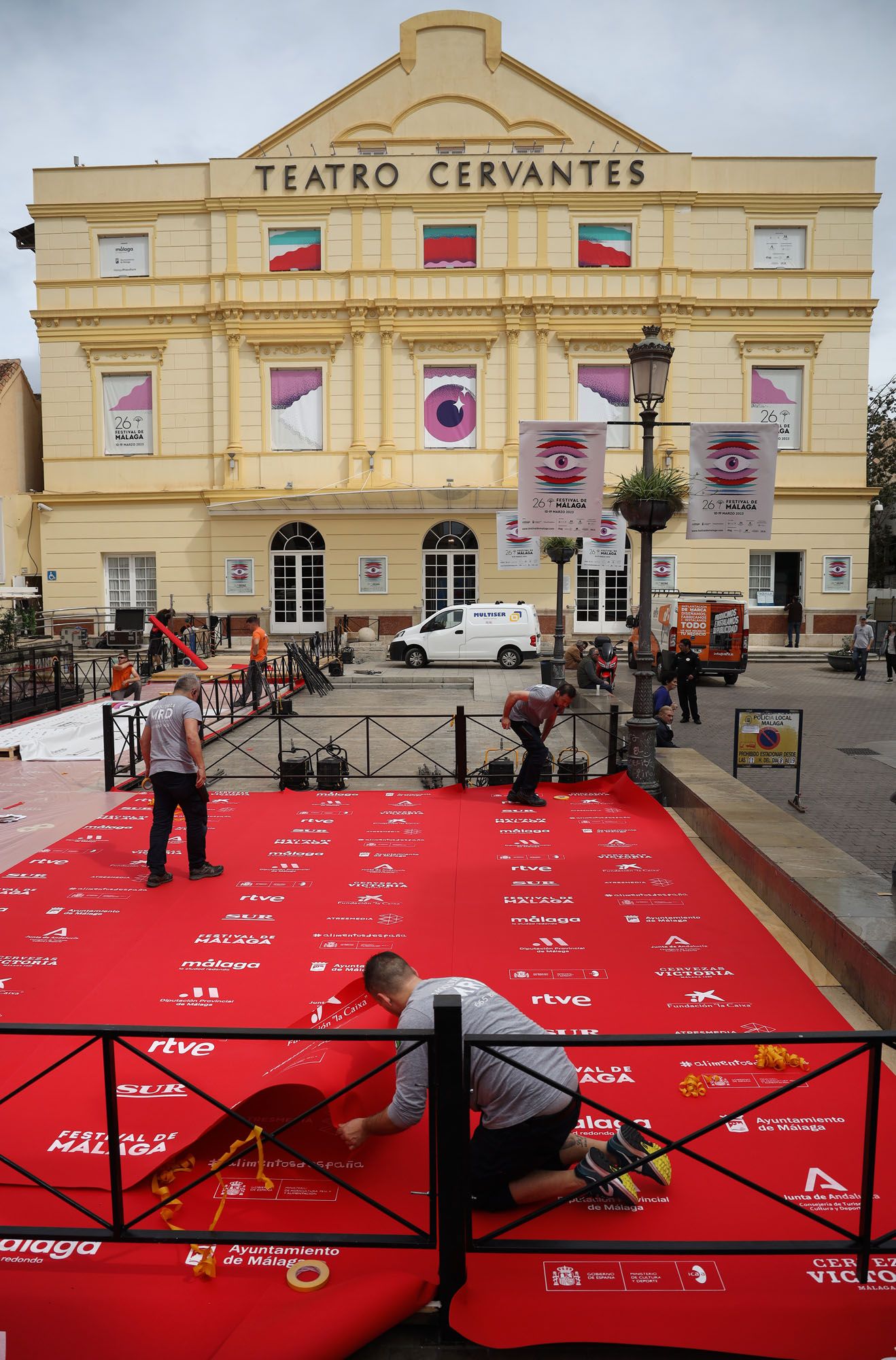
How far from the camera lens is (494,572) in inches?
1195

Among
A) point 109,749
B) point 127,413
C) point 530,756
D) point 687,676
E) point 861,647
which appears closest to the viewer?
point 530,756

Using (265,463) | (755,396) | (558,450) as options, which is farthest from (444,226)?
(558,450)

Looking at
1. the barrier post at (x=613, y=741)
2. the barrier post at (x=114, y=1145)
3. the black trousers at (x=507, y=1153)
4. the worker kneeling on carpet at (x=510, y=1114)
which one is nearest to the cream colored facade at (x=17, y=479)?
the barrier post at (x=613, y=741)

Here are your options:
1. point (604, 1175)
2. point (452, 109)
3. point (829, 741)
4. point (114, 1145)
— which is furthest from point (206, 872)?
point (452, 109)

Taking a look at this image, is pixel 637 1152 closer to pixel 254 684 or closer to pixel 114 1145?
pixel 114 1145

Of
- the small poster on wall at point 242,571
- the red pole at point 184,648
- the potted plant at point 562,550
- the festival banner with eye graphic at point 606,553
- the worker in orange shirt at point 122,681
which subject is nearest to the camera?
the worker in orange shirt at point 122,681

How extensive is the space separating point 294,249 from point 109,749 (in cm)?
2389

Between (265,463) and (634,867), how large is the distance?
25115 millimetres

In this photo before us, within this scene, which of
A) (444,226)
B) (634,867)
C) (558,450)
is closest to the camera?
(634,867)

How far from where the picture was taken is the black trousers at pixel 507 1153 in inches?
143

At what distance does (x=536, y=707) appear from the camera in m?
10.1

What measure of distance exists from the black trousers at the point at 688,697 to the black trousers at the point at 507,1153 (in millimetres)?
13723

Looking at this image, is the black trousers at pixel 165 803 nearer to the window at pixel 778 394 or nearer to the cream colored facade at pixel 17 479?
the cream colored facade at pixel 17 479

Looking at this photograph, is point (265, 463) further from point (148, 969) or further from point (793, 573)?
point (148, 969)
